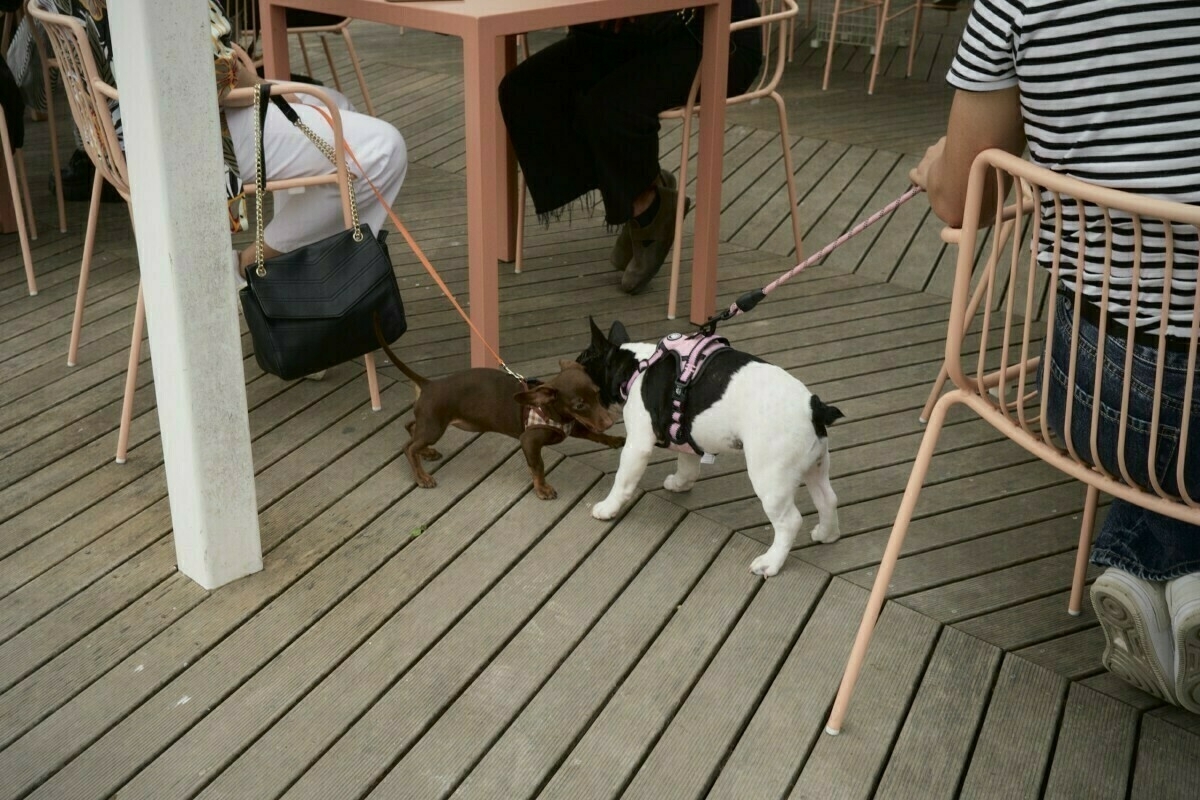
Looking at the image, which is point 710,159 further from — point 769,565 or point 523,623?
point 523,623

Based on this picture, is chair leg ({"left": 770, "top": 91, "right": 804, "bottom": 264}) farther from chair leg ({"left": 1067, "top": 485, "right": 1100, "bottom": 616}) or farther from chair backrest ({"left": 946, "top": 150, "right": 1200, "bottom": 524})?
chair backrest ({"left": 946, "top": 150, "right": 1200, "bottom": 524})

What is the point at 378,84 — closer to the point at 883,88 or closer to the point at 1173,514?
the point at 883,88

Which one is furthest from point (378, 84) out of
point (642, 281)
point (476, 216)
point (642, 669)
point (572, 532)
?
point (642, 669)

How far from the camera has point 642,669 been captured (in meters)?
1.86

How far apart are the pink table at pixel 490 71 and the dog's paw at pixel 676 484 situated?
0.60 metres

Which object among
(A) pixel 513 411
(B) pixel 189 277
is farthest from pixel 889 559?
(B) pixel 189 277

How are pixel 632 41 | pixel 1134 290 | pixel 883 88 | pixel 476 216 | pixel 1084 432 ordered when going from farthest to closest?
pixel 883 88, pixel 632 41, pixel 476 216, pixel 1084 432, pixel 1134 290

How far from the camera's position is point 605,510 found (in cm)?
224

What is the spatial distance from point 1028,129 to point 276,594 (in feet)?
4.59

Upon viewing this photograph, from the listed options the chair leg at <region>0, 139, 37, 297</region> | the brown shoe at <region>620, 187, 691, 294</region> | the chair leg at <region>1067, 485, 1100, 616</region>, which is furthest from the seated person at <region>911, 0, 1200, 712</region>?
the chair leg at <region>0, 139, 37, 297</region>

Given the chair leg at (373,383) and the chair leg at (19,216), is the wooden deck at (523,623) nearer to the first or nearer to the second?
the chair leg at (373,383)

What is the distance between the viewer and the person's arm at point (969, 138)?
150 centimetres

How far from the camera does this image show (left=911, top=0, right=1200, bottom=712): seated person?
4.31 feet

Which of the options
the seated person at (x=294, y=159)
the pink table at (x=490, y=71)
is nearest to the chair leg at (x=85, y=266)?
the seated person at (x=294, y=159)
